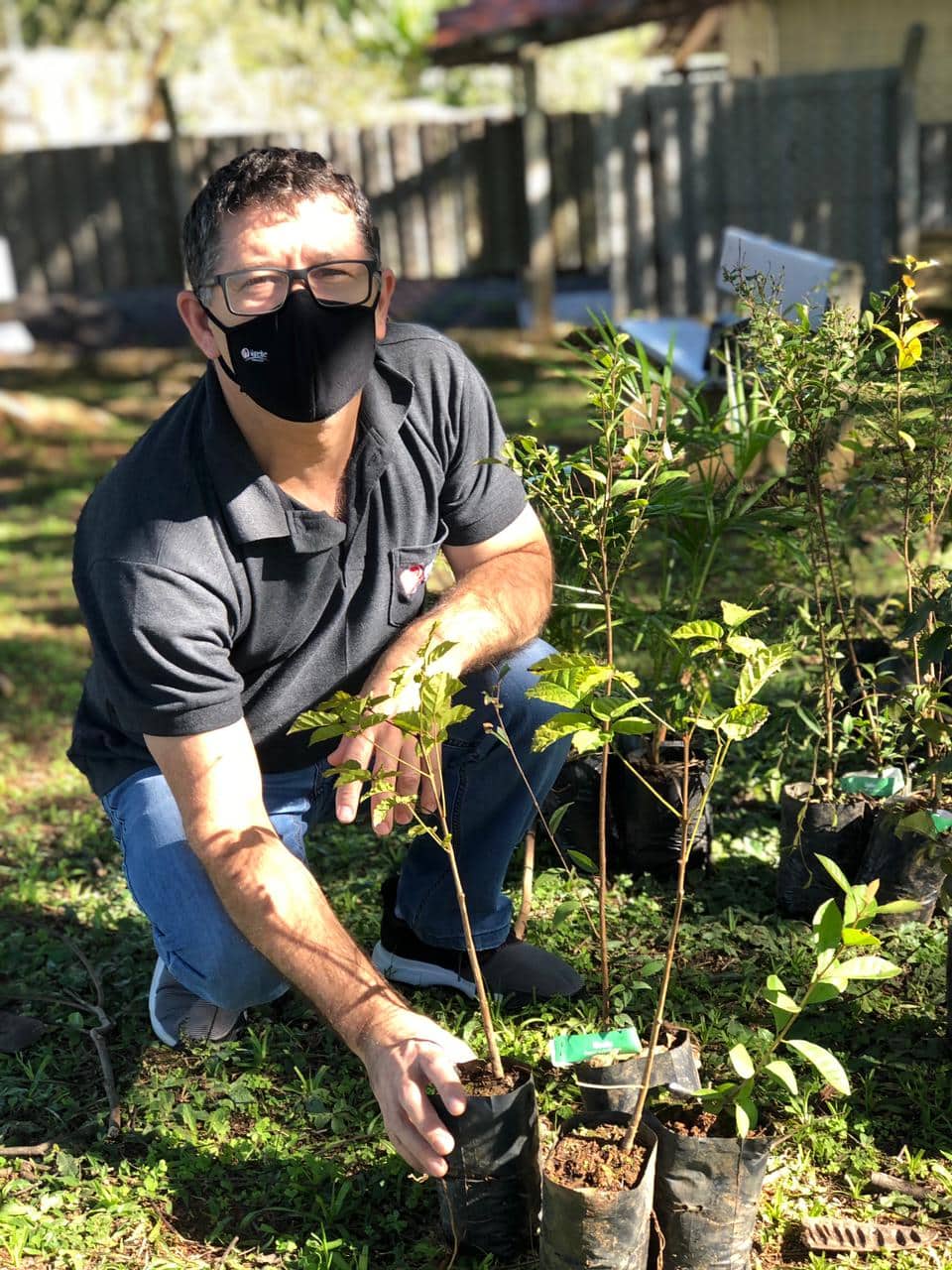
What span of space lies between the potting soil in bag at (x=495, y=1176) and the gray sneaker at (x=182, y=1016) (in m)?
0.75

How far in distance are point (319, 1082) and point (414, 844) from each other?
0.54m

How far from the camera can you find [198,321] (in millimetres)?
2469

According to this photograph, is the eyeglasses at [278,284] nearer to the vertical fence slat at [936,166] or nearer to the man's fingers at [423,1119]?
the man's fingers at [423,1119]

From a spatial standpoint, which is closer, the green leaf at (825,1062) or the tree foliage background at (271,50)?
the green leaf at (825,1062)

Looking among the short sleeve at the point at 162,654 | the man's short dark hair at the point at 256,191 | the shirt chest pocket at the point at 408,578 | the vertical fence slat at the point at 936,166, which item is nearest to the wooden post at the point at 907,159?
the vertical fence slat at the point at 936,166

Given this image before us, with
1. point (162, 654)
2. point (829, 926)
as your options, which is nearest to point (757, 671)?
point (829, 926)

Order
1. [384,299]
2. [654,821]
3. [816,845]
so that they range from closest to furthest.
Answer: [384,299] → [816,845] → [654,821]

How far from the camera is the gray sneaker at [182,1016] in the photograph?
8.96 ft

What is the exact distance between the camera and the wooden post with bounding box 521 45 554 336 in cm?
956

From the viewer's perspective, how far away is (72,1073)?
275 cm

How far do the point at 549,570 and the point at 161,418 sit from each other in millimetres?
838

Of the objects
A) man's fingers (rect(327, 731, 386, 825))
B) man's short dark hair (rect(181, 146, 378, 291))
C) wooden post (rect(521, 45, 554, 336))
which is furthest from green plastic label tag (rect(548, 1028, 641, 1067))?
wooden post (rect(521, 45, 554, 336))

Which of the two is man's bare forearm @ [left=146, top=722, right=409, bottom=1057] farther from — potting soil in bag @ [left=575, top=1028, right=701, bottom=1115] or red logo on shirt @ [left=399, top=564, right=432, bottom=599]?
red logo on shirt @ [left=399, top=564, right=432, bottom=599]

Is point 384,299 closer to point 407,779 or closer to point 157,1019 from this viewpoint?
point 407,779
